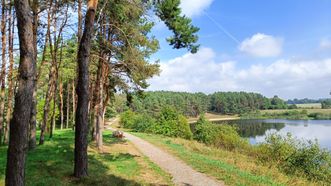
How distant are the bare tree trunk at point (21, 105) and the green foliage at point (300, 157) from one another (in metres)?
13.9

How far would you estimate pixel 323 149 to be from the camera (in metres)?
16.9

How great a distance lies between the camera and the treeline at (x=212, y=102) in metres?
111

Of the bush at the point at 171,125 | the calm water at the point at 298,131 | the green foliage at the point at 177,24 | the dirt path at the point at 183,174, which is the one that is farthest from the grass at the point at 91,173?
the bush at the point at 171,125

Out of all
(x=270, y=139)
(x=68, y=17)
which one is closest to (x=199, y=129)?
(x=270, y=139)

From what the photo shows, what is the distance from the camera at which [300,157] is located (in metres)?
17.0

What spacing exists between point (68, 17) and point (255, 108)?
13794 centimetres

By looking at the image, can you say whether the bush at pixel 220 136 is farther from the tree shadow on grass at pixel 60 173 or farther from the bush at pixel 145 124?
the tree shadow on grass at pixel 60 173

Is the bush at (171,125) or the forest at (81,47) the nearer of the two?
the forest at (81,47)

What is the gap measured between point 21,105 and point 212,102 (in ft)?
459

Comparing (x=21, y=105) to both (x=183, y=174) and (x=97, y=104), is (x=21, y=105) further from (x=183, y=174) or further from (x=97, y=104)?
(x=97, y=104)

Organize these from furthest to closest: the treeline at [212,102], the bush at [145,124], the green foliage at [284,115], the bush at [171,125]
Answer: the treeline at [212,102] < the green foliage at [284,115] < the bush at [145,124] < the bush at [171,125]

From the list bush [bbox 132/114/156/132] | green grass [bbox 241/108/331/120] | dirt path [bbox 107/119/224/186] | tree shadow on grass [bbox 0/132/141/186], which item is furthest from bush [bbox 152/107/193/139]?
green grass [bbox 241/108/331/120]

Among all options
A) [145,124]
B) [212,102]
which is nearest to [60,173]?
[145,124]

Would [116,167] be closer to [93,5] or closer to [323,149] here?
[93,5]
